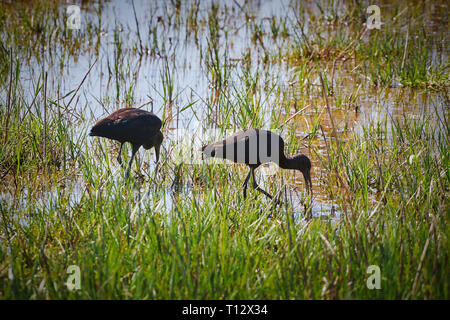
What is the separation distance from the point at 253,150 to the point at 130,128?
1.04 meters

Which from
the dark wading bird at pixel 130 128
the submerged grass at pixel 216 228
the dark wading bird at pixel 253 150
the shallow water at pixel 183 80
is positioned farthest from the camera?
the shallow water at pixel 183 80

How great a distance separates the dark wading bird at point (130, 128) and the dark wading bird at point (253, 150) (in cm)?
63

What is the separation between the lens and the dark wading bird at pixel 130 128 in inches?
173

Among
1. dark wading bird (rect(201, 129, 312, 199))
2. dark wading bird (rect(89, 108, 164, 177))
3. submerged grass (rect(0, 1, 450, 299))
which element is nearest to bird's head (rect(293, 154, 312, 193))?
dark wading bird (rect(201, 129, 312, 199))

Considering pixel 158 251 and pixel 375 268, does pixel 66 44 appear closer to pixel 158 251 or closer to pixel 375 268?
pixel 158 251

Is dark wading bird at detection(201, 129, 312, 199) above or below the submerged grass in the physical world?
above

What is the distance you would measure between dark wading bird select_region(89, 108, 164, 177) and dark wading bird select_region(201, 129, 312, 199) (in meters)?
0.63

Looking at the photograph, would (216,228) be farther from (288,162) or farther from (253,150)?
(288,162)

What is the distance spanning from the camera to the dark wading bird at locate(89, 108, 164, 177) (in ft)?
14.4

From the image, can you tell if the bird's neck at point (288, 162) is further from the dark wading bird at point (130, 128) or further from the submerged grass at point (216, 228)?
the dark wading bird at point (130, 128)

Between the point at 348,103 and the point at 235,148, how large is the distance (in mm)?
2566

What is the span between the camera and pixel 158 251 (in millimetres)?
2816

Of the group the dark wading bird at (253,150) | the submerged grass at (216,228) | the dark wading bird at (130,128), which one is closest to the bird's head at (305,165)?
the dark wading bird at (253,150)

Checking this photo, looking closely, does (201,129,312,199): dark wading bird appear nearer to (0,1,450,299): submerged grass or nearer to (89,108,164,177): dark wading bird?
(0,1,450,299): submerged grass
